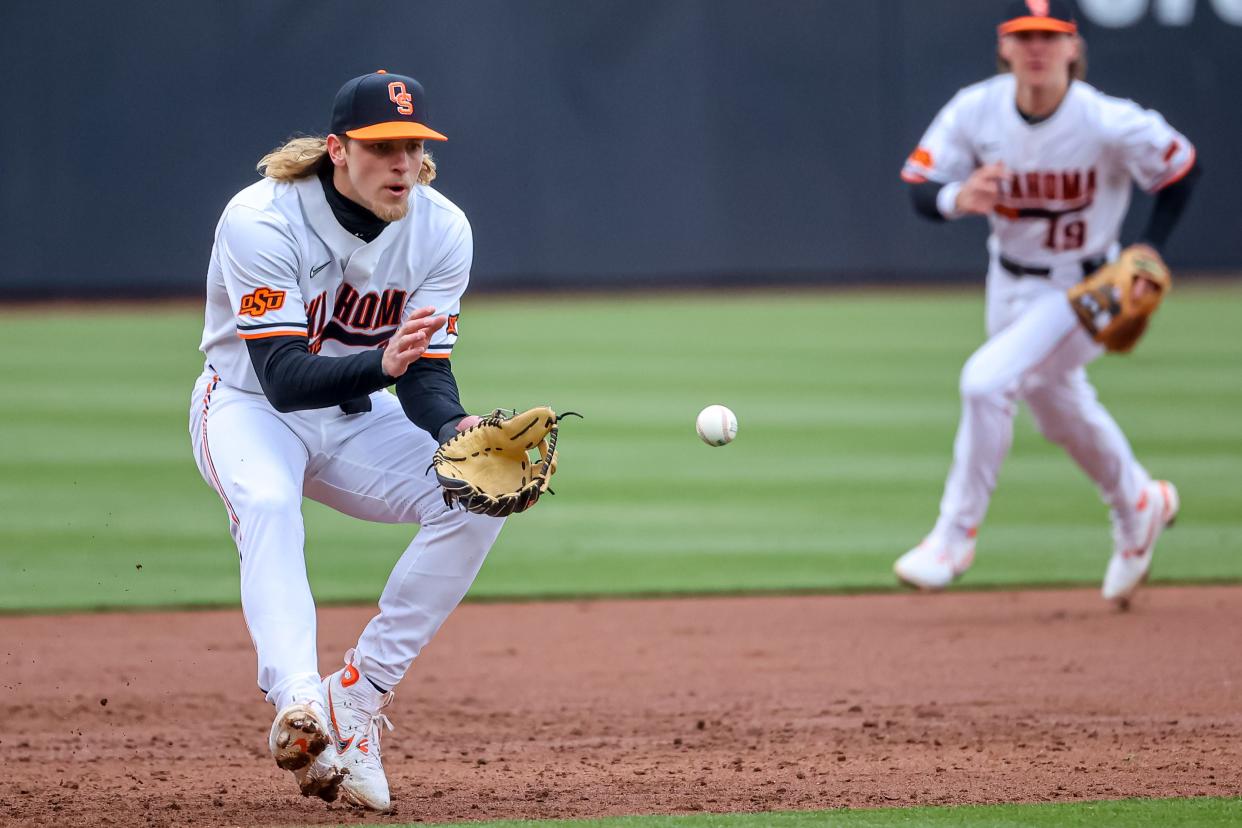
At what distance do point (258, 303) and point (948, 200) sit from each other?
11.0 ft

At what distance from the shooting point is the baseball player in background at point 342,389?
3.91 m

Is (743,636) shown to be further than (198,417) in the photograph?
Yes

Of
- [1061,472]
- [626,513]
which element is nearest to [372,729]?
[626,513]

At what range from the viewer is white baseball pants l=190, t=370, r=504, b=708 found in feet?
12.8

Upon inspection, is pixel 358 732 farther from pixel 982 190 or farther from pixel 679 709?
pixel 982 190

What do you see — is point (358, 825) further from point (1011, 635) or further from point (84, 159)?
point (84, 159)

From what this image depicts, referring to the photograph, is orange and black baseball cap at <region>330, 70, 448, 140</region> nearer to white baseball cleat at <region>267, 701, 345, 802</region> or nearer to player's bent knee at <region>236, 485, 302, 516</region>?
player's bent knee at <region>236, 485, 302, 516</region>

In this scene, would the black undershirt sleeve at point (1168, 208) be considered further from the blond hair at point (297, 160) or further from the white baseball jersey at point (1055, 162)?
the blond hair at point (297, 160)

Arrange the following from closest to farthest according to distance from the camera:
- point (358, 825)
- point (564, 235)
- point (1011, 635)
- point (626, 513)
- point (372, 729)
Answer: point (358, 825)
point (372, 729)
point (1011, 635)
point (626, 513)
point (564, 235)

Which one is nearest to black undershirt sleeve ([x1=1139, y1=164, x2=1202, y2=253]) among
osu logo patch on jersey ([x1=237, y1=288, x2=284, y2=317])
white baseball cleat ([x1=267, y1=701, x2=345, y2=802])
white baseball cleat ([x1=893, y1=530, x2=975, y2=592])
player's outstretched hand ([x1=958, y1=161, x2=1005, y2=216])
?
player's outstretched hand ([x1=958, y1=161, x2=1005, y2=216])

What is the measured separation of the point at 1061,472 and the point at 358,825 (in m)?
6.58

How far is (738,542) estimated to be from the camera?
7906 millimetres

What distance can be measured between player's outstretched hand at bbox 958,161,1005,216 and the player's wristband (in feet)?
0.23

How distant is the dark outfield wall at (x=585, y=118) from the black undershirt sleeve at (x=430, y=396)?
12.0 m
